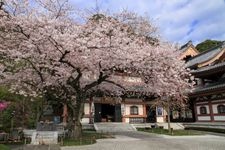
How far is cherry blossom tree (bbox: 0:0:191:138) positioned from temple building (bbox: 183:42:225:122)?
1144 centimetres

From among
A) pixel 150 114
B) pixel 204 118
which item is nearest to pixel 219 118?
pixel 204 118

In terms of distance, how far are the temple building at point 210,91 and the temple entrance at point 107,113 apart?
914cm

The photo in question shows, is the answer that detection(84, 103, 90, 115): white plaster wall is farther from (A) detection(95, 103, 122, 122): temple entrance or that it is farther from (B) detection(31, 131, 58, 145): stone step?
(B) detection(31, 131, 58, 145): stone step

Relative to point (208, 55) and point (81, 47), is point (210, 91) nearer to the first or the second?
point (208, 55)

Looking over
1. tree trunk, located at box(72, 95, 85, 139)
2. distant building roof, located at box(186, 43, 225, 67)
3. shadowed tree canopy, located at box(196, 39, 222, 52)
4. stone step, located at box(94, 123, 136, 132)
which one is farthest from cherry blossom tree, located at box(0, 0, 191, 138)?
shadowed tree canopy, located at box(196, 39, 222, 52)

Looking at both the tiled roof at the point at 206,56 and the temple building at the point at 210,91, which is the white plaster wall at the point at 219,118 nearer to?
the temple building at the point at 210,91

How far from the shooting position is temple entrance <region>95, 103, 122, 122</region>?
109 ft

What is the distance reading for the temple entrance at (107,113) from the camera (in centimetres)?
3318

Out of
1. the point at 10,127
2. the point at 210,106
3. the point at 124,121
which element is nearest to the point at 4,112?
the point at 10,127

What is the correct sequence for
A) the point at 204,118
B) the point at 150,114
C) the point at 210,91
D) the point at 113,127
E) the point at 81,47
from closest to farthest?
the point at 81,47, the point at 210,91, the point at 113,127, the point at 204,118, the point at 150,114

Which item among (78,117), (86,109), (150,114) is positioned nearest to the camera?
(78,117)

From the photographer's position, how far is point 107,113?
3578 cm

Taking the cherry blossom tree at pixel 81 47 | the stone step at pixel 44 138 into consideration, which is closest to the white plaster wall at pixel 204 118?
the cherry blossom tree at pixel 81 47

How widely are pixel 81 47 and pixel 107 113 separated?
20865mm
